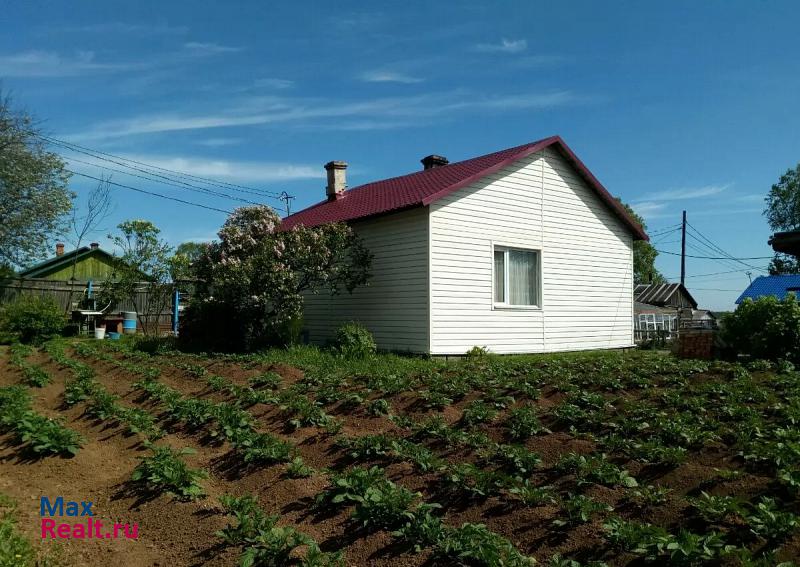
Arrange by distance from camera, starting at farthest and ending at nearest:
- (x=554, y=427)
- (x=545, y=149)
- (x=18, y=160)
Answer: (x=18, y=160), (x=545, y=149), (x=554, y=427)

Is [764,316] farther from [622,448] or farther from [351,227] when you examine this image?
[351,227]

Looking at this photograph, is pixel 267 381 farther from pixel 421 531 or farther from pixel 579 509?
pixel 579 509

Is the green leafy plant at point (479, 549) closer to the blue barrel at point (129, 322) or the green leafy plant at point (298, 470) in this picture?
the green leafy plant at point (298, 470)

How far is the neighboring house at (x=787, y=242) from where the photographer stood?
18.0ft

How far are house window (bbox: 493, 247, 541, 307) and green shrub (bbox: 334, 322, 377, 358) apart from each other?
3.18 meters

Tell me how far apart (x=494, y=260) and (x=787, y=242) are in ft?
25.9

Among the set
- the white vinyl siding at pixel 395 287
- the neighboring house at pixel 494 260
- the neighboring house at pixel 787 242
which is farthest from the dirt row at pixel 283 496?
the neighboring house at pixel 494 260

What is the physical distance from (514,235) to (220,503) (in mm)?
10088

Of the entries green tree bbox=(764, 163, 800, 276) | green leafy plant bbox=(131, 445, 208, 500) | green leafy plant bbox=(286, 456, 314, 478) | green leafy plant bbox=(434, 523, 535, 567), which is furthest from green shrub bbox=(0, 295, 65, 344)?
green tree bbox=(764, 163, 800, 276)

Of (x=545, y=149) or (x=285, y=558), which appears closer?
(x=285, y=558)

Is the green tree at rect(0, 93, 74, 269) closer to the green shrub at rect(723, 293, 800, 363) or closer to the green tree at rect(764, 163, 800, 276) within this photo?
the green shrub at rect(723, 293, 800, 363)

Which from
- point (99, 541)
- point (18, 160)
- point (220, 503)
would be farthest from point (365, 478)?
point (18, 160)

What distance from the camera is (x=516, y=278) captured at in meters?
13.8

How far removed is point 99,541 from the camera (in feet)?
14.9
